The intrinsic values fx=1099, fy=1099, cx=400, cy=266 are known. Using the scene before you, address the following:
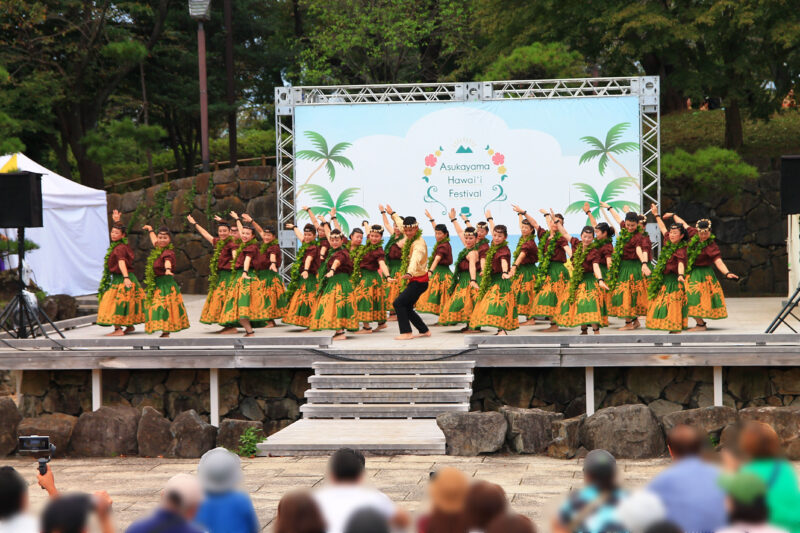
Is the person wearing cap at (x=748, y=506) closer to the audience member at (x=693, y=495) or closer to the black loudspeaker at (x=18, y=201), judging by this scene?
the audience member at (x=693, y=495)

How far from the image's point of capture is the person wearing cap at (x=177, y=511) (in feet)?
12.1

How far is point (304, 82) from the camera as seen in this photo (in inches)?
1053

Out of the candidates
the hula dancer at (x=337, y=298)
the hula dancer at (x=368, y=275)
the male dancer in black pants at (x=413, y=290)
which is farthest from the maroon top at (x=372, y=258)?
the male dancer in black pants at (x=413, y=290)

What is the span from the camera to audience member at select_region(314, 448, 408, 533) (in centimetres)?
404

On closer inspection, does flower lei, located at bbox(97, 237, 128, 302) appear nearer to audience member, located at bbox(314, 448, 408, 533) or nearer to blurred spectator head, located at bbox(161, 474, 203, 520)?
audience member, located at bbox(314, 448, 408, 533)

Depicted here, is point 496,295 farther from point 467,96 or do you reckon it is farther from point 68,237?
point 68,237

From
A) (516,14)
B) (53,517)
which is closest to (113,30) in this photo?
(516,14)

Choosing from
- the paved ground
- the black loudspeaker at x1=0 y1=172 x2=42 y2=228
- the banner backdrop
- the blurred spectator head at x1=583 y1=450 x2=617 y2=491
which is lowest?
the paved ground

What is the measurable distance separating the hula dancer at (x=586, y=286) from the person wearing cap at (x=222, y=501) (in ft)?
28.0

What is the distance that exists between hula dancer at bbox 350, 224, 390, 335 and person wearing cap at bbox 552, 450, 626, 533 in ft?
29.6

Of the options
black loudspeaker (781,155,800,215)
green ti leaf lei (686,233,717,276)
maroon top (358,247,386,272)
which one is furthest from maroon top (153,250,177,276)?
black loudspeaker (781,155,800,215)

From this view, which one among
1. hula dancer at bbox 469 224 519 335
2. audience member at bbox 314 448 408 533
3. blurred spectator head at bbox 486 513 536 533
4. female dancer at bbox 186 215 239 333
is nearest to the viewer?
blurred spectator head at bbox 486 513 536 533

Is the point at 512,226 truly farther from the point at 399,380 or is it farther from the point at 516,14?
the point at 399,380

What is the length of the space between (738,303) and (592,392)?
698cm
